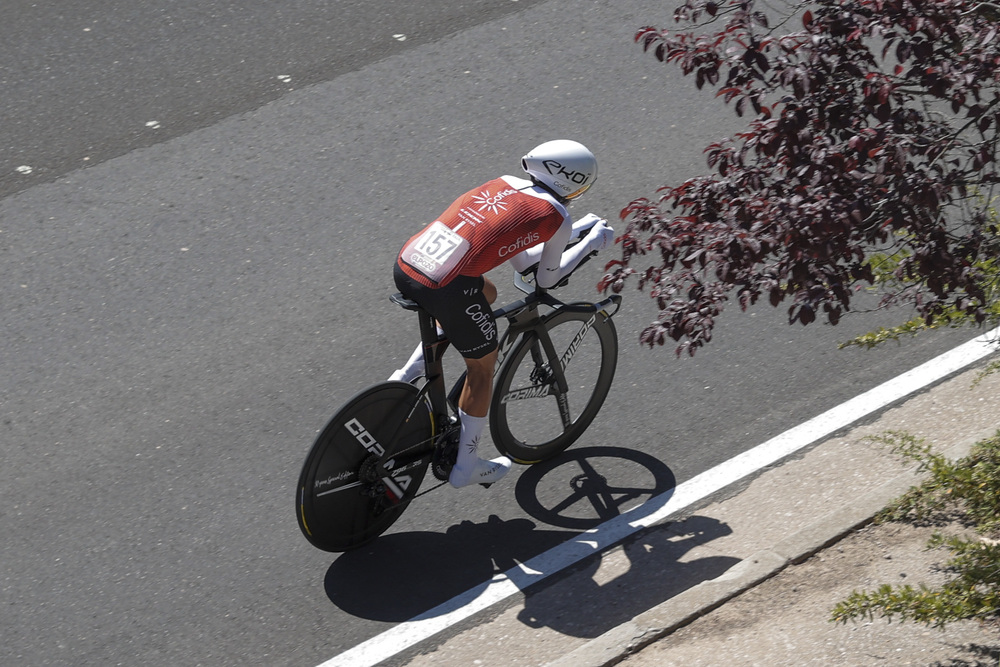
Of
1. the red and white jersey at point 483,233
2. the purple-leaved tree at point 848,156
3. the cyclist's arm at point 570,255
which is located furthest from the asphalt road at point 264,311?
the purple-leaved tree at point 848,156

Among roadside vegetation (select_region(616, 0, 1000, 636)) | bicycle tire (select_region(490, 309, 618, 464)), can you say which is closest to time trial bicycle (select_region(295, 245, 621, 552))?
bicycle tire (select_region(490, 309, 618, 464))

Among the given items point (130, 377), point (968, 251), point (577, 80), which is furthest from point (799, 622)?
point (577, 80)

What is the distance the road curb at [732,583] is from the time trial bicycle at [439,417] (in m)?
1.28

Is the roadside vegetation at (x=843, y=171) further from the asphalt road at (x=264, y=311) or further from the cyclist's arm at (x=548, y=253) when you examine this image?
the asphalt road at (x=264, y=311)

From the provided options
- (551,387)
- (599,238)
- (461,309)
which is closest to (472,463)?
(551,387)

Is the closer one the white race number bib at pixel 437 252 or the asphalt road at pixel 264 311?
the white race number bib at pixel 437 252

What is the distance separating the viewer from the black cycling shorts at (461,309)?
17.1 ft

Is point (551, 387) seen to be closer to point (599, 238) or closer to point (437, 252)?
point (599, 238)

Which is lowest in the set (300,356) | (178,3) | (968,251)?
(300,356)

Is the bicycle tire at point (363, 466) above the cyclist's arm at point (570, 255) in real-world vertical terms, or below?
below

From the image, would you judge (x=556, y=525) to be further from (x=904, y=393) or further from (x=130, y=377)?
(x=130, y=377)

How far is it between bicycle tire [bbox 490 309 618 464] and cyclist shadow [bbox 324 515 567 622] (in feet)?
1.66

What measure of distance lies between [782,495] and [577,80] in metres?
4.54

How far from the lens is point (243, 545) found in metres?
5.61
